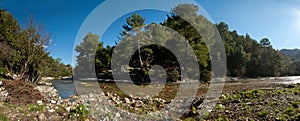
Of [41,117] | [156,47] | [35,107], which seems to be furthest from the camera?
[156,47]

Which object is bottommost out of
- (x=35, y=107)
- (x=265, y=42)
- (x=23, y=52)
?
(x=35, y=107)

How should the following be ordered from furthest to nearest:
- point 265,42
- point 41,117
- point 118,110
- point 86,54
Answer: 1. point 265,42
2. point 86,54
3. point 118,110
4. point 41,117

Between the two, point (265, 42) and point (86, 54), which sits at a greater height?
point (265, 42)

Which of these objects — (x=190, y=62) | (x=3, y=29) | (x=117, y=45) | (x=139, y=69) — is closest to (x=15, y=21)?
(x=3, y=29)

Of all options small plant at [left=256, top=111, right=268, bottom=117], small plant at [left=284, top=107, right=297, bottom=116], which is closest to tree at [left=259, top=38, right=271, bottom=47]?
small plant at [left=284, top=107, right=297, bottom=116]

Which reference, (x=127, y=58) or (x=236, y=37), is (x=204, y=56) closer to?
(x=127, y=58)

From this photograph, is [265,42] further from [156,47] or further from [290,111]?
[290,111]

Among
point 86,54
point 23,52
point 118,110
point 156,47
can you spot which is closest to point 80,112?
point 118,110

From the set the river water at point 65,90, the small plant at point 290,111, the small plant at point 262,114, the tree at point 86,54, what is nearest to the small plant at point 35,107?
the river water at point 65,90

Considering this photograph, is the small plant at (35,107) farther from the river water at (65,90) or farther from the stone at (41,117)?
the river water at (65,90)

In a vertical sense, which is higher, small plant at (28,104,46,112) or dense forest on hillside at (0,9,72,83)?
dense forest on hillside at (0,9,72,83)

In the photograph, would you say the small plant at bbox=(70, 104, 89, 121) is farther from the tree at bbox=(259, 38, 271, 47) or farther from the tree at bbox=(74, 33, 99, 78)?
the tree at bbox=(259, 38, 271, 47)

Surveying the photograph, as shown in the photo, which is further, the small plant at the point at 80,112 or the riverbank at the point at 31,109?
the small plant at the point at 80,112

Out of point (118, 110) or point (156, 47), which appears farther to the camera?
point (156, 47)
